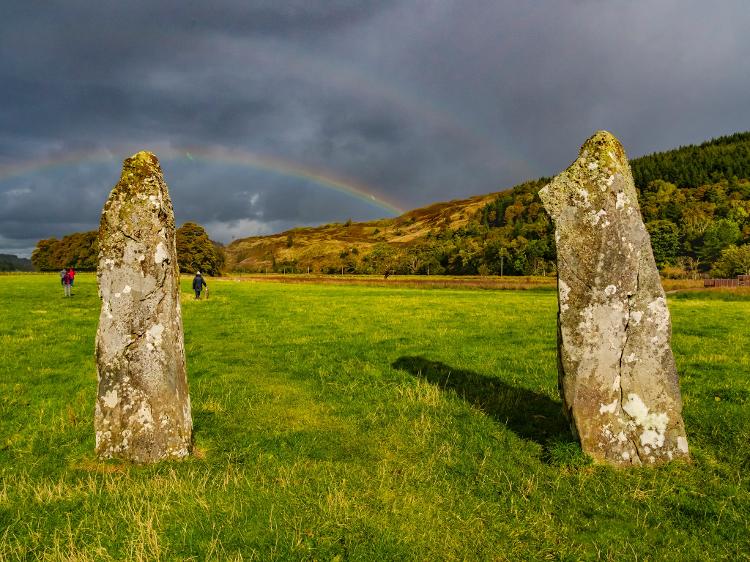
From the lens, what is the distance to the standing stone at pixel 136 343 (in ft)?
23.5

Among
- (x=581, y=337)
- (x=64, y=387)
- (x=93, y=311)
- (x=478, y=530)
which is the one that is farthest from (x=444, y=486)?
(x=93, y=311)

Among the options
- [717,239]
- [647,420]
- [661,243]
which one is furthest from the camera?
[661,243]

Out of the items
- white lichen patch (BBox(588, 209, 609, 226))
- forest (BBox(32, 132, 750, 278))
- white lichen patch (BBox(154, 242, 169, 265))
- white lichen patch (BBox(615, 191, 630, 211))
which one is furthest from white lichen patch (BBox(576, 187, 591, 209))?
forest (BBox(32, 132, 750, 278))

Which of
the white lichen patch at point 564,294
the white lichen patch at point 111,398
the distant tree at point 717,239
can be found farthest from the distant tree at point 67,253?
the distant tree at point 717,239

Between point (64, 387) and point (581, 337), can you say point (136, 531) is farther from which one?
point (64, 387)

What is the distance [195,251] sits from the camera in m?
116

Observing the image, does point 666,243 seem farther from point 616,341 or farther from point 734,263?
point 616,341

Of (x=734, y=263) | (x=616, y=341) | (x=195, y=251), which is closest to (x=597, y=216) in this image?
(x=616, y=341)

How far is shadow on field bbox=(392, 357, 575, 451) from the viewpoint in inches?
324

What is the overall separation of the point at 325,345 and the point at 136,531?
1323cm

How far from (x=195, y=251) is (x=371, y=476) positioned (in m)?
119

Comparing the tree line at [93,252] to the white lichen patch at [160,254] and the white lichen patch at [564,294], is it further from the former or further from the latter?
the white lichen patch at [564,294]

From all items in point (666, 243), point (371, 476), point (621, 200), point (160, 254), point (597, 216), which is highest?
point (666, 243)

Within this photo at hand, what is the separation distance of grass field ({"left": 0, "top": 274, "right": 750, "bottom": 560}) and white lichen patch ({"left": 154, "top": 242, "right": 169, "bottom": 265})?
3274mm
